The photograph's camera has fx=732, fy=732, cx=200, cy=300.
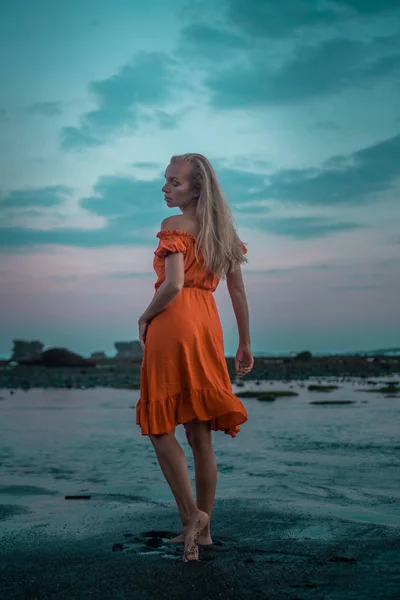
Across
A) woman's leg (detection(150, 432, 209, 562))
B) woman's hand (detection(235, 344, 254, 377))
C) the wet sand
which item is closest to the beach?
the wet sand

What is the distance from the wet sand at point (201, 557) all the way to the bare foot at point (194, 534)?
0.20ft

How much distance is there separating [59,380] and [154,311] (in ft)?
75.8

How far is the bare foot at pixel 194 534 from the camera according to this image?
3977 millimetres

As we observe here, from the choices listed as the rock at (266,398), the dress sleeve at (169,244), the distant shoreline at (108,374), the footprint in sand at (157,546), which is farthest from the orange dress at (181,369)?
the distant shoreline at (108,374)

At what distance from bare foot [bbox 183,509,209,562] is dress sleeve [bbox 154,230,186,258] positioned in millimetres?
1542

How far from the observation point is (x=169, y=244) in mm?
4430

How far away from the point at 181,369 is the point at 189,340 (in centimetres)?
18

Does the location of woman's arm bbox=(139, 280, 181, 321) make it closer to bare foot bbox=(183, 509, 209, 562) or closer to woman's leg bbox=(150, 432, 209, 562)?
woman's leg bbox=(150, 432, 209, 562)

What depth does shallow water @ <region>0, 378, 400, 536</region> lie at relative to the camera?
586 centimetres

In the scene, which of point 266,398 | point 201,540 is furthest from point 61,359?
point 201,540

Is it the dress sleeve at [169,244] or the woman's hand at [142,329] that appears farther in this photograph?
the woman's hand at [142,329]

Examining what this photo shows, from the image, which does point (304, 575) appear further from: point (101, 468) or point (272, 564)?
point (101, 468)

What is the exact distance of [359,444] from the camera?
8.74 metres

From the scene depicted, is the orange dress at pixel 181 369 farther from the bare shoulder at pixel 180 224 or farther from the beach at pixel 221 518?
the beach at pixel 221 518
